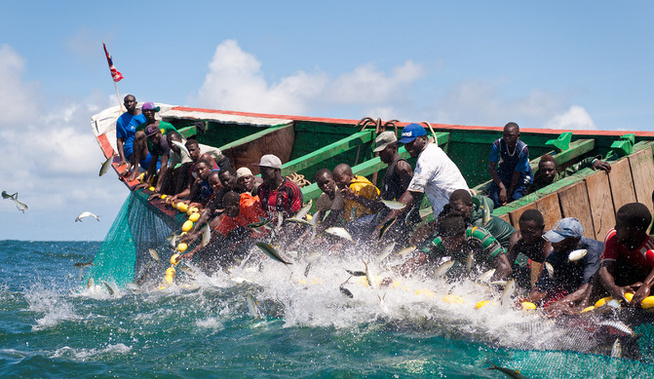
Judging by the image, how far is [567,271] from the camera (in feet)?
17.1

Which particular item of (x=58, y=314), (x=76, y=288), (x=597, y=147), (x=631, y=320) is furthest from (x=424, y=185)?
(x=76, y=288)

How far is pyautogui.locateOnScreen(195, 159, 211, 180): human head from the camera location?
839 centimetres

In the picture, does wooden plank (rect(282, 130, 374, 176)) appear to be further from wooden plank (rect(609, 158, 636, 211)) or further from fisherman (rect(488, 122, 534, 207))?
wooden plank (rect(609, 158, 636, 211))

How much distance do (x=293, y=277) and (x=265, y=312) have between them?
2.05ft

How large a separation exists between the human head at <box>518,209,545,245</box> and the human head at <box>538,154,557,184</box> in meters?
2.28

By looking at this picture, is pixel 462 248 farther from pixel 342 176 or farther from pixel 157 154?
pixel 157 154

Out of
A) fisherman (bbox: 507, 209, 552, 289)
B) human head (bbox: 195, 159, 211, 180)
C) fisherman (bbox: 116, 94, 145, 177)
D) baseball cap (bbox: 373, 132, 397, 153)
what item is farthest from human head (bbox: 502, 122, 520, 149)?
fisherman (bbox: 116, 94, 145, 177)

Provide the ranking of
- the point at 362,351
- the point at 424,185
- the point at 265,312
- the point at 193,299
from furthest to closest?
the point at 193,299, the point at 424,185, the point at 265,312, the point at 362,351

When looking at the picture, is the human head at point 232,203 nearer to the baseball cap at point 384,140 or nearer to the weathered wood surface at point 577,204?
the baseball cap at point 384,140

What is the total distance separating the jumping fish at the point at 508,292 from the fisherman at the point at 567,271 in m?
0.34

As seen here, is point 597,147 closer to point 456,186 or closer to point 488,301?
point 456,186

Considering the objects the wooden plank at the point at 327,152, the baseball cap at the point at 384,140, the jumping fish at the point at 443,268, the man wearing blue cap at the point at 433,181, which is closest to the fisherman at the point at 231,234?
the wooden plank at the point at 327,152

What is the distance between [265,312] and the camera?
6.00 metres

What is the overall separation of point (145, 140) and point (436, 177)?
6.11m
